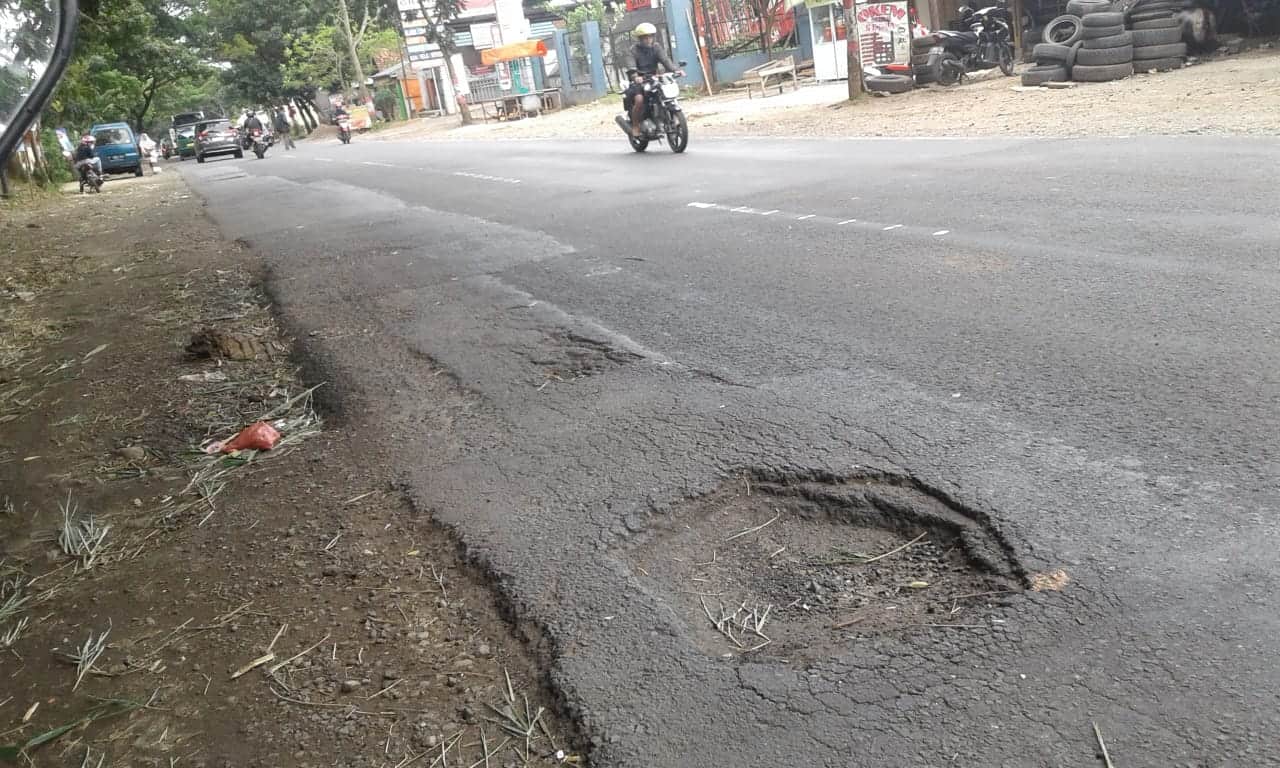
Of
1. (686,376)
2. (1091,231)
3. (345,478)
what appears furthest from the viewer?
(1091,231)

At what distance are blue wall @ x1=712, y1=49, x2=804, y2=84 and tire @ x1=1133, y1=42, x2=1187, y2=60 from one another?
52.5 ft

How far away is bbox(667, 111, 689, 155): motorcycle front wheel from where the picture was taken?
51.0ft

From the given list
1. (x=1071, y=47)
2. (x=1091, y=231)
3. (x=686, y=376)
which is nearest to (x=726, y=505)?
(x=686, y=376)

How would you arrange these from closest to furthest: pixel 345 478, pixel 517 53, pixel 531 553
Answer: pixel 531 553 → pixel 345 478 → pixel 517 53

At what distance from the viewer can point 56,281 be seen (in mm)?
11094

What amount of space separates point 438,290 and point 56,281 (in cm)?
597

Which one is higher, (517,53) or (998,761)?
(517,53)

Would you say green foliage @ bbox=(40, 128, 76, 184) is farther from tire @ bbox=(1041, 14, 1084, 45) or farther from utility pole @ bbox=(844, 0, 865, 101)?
tire @ bbox=(1041, 14, 1084, 45)

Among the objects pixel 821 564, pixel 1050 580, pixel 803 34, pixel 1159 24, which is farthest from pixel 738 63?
pixel 1050 580

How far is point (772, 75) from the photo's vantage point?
97.6ft

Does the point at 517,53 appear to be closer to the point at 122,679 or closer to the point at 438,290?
the point at 438,290

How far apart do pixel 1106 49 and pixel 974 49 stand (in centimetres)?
421

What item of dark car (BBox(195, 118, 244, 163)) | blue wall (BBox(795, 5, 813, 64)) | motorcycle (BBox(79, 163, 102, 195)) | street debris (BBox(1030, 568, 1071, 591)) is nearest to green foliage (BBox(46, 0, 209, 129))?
motorcycle (BBox(79, 163, 102, 195))

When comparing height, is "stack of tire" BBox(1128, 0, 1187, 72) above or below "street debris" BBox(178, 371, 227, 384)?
above
